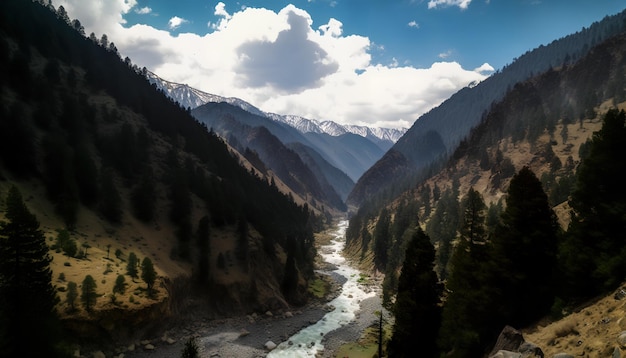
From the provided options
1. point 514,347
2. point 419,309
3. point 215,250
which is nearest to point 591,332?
point 514,347

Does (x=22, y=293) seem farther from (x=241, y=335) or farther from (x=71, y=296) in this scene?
(x=241, y=335)

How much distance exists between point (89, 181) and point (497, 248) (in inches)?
3333

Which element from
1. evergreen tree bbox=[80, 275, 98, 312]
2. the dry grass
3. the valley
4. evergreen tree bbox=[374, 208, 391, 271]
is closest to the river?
the valley

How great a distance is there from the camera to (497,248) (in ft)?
97.1

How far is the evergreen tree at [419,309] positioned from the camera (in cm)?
3609

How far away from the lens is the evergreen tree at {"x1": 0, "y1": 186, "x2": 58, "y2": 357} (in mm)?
28062

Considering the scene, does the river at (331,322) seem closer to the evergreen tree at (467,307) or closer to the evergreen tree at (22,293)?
the evergreen tree at (467,307)

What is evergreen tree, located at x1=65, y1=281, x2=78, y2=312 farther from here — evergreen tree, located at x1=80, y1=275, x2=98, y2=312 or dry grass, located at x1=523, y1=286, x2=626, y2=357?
dry grass, located at x1=523, y1=286, x2=626, y2=357

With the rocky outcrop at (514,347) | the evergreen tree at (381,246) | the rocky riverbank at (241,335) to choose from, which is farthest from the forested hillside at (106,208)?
the rocky outcrop at (514,347)

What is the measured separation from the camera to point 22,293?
30109mm

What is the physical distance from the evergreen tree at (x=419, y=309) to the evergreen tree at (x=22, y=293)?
110 feet

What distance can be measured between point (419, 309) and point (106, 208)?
72.4m

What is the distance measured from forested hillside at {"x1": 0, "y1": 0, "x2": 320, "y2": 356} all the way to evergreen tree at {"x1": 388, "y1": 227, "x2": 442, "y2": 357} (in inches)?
1322

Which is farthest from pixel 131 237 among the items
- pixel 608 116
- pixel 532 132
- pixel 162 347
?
pixel 532 132
